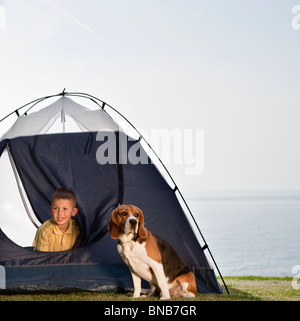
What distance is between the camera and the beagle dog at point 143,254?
15.0 feet

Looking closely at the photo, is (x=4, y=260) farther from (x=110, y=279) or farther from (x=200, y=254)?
(x=200, y=254)

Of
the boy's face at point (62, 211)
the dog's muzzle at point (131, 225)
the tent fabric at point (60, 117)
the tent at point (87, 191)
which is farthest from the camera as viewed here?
the tent fabric at point (60, 117)

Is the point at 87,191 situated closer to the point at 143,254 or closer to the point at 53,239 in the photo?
the point at 53,239

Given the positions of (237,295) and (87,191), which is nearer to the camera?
(237,295)

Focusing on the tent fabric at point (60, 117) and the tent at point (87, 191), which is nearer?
the tent at point (87, 191)

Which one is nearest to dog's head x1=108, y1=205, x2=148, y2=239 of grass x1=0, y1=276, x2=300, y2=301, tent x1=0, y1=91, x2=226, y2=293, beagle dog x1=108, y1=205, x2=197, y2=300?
beagle dog x1=108, y1=205, x2=197, y2=300

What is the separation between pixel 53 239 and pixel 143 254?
4.33 ft

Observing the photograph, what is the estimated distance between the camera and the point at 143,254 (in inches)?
180

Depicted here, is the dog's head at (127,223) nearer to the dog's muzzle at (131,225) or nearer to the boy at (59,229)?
the dog's muzzle at (131,225)

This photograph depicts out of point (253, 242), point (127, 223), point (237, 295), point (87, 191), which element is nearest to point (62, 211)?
point (87, 191)

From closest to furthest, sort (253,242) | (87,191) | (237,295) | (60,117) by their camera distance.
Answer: (237,295), (87,191), (60,117), (253,242)

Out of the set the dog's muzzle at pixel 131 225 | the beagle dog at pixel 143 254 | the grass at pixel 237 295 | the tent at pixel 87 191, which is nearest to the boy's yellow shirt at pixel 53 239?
the tent at pixel 87 191

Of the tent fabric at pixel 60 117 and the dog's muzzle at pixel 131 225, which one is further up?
the tent fabric at pixel 60 117
